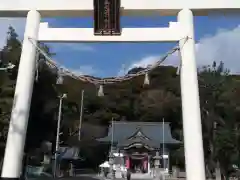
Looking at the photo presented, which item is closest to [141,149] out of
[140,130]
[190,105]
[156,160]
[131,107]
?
[156,160]

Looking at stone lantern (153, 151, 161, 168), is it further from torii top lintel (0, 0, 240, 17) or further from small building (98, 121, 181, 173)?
torii top lintel (0, 0, 240, 17)

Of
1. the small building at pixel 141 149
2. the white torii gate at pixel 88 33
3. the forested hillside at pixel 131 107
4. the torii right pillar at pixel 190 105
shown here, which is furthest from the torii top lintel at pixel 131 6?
the small building at pixel 141 149

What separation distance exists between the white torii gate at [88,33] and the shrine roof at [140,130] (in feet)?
66.4

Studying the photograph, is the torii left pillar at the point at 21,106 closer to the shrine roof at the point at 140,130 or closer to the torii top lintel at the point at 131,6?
the torii top lintel at the point at 131,6

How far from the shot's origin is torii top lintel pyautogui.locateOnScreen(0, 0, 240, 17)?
24.6 ft

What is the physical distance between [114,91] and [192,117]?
3193 centimetres

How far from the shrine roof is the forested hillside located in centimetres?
207

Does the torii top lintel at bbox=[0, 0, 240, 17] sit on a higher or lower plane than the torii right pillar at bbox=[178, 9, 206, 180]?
higher

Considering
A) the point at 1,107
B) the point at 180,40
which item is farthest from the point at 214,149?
the point at 180,40

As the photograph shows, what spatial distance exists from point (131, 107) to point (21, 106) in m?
30.4

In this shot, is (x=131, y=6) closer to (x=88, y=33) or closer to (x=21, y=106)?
(x=88, y=33)

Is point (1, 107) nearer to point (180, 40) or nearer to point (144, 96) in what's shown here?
point (180, 40)

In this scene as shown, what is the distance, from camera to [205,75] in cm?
2339

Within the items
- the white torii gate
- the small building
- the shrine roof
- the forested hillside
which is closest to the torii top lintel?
the white torii gate
